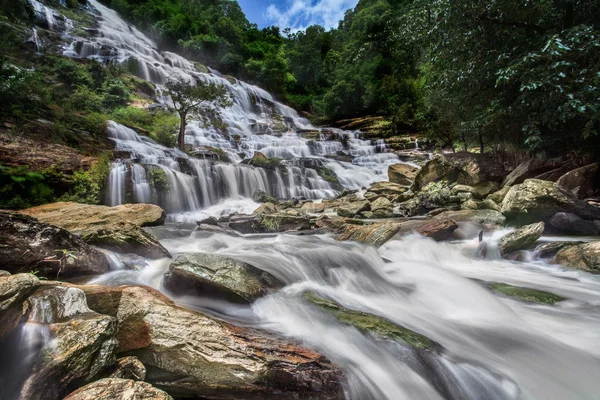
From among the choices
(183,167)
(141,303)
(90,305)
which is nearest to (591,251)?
(141,303)

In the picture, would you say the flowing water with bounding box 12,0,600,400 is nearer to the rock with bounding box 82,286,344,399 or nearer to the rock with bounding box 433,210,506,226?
the rock with bounding box 82,286,344,399

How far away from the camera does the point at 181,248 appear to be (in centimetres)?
563

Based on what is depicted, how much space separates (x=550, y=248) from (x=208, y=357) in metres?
5.69

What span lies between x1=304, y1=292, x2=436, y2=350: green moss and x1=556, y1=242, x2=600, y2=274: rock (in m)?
3.32

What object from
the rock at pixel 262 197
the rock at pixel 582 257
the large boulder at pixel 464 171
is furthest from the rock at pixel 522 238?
the rock at pixel 262 197

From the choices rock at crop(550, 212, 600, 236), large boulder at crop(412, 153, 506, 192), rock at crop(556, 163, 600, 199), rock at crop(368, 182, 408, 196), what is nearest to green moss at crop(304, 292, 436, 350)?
rock at crop(550, 212, 600, 236)

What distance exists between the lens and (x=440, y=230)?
583 centimetres

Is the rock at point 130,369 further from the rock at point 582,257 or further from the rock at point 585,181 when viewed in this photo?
the rock at point 585,181

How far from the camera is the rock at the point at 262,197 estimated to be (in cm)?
1194

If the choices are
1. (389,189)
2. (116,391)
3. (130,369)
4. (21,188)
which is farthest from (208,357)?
(389,189)

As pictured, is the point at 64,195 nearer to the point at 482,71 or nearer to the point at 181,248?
the point at 181,248

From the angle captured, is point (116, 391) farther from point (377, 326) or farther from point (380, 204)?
point (380, 204)

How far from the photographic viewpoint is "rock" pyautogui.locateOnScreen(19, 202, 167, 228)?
6330 mm

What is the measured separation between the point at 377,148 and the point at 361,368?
2058 centimetres
